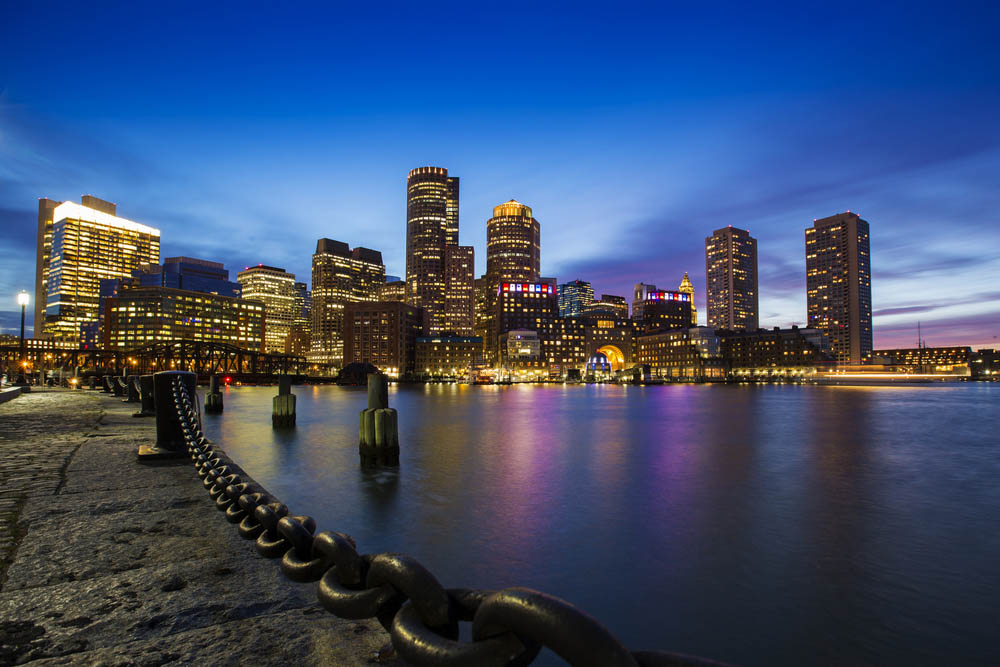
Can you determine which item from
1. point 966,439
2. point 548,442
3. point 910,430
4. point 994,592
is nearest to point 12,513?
point 994,592

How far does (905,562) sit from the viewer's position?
37.1 feet

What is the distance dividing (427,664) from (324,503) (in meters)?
15.7

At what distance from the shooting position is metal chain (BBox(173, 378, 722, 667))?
1.67 metres

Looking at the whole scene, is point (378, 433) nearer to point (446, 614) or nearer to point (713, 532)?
point (713, 532)

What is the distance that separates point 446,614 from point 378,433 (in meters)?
21.8

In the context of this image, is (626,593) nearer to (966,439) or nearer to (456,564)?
(456,564)

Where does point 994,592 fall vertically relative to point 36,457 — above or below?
below

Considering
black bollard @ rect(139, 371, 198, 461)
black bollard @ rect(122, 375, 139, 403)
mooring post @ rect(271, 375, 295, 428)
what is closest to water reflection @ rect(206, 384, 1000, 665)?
black bollard @ rect(139, 371, 198, 461)

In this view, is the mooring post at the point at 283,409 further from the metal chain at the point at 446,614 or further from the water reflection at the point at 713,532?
the metal chain at the point at 446,614

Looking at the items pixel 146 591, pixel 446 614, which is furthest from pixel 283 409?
pixel 446 614

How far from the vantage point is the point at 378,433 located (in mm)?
23094

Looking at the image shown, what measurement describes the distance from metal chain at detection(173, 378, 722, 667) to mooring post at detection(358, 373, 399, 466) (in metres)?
19.7

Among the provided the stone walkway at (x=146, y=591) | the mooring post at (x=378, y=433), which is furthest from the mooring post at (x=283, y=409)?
the stone walkway at (x=146, y=591)

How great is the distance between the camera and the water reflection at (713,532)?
823cm
